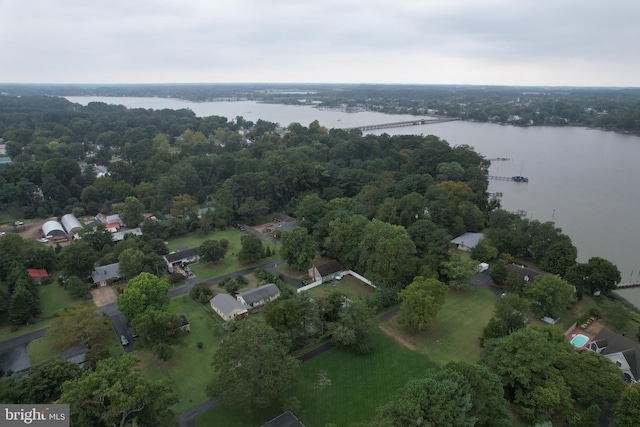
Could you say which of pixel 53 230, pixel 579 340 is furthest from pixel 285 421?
pixel 53 230

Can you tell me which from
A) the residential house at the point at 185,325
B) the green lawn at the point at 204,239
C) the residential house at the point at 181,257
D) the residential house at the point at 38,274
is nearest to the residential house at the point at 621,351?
the residential house at the point at 185,325

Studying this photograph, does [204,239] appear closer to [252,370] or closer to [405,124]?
[252,370]

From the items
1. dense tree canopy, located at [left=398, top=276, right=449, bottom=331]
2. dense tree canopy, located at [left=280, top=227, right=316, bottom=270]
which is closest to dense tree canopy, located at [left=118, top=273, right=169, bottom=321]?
dense tree canopy, located at [left=280, top=227, right=316, bottom=270]

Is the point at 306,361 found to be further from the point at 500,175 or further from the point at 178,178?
the point at 500,175

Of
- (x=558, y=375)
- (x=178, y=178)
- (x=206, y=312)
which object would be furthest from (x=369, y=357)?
(x=178, y=178)

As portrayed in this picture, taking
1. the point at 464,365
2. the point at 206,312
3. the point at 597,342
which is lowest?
the point at 206,312

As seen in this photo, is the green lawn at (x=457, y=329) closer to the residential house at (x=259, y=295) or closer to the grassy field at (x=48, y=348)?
the residential house at (x=259, y=295)
